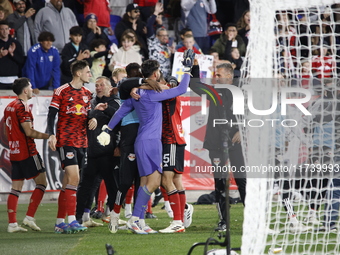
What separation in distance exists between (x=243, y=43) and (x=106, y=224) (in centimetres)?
A: 746

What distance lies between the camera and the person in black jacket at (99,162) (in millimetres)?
9211

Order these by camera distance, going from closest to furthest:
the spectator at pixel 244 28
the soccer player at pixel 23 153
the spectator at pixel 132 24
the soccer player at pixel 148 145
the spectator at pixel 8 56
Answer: the soccer player at pixel 148 145 < the soccer player at pixel 23 153 < the spectator at pixel 8 56 < the spectator at pixel 132 24 < the spectator at pixel 244 28

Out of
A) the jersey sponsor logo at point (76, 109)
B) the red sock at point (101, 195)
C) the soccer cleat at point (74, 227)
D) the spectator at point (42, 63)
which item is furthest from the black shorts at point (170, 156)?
the spectator at point (42, 63)

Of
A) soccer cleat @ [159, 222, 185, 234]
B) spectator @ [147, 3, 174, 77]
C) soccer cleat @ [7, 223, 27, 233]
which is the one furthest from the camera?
spectator @ [147, 3, 174, 77]

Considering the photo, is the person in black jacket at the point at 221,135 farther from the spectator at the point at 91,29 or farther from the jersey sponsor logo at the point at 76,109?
the spectator at the point at 91,29

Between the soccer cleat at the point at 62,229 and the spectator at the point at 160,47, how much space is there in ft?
21.9

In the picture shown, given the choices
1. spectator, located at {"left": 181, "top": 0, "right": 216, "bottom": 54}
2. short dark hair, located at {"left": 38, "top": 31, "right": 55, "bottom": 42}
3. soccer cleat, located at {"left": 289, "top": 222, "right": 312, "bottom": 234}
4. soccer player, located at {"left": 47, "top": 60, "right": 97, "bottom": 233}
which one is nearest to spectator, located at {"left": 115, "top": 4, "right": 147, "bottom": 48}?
spectator, located at {"left": 181, "top": 0, "right": 216, "bottom": 54}

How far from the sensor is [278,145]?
7.90 m

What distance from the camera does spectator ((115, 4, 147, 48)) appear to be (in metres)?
14.9

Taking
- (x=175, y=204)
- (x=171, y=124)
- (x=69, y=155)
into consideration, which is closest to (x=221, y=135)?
(x=171, y=124)

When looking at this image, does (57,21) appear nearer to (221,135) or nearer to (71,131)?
(71,131)

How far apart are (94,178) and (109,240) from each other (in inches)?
71.2

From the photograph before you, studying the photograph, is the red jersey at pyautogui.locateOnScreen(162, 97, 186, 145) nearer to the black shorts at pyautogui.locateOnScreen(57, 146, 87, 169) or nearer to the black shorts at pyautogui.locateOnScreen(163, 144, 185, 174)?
the black shorts at pyautogui.locateOnScreen(163, 144, 185, 174)

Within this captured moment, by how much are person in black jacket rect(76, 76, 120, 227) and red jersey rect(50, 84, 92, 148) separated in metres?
0.68
